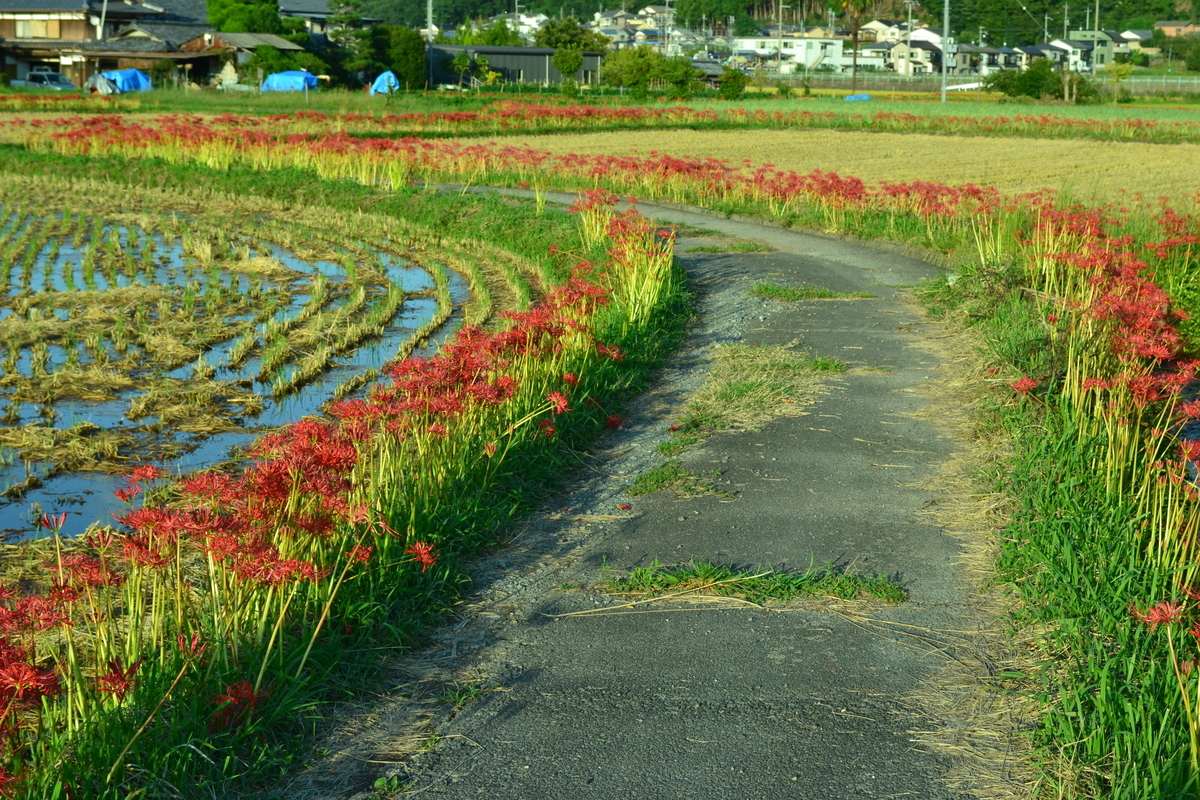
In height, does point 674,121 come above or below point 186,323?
above

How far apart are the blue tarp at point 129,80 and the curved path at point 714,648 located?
55.3 meters

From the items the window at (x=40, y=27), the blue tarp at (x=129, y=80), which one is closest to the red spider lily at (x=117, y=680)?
the blue tarp at (x=129, y=80)

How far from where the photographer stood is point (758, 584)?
15.9 ft

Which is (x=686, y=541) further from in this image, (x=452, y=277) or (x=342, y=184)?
(x=342, y=184)

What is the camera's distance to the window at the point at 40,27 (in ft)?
209

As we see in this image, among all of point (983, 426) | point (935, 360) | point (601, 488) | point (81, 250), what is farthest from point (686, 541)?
point (81, 250)

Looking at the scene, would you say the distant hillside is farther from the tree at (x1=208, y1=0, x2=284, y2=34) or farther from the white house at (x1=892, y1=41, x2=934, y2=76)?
the tree at (x1=208, y1=0, x2=284, y2=34)

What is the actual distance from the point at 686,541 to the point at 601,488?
3.18ft

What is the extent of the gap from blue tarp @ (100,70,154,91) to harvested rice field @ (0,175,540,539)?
40.0 metres

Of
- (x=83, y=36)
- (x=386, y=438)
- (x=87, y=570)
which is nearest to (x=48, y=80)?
(x=83, y=36)

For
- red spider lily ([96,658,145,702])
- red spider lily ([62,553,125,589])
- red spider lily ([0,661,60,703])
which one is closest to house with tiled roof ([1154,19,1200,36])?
red spider lily ([62,553,125,589])

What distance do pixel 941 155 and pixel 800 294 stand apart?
24.1 metres

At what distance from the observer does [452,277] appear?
14242 mm

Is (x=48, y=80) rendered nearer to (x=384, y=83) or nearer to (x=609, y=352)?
(x=384, y=83)
